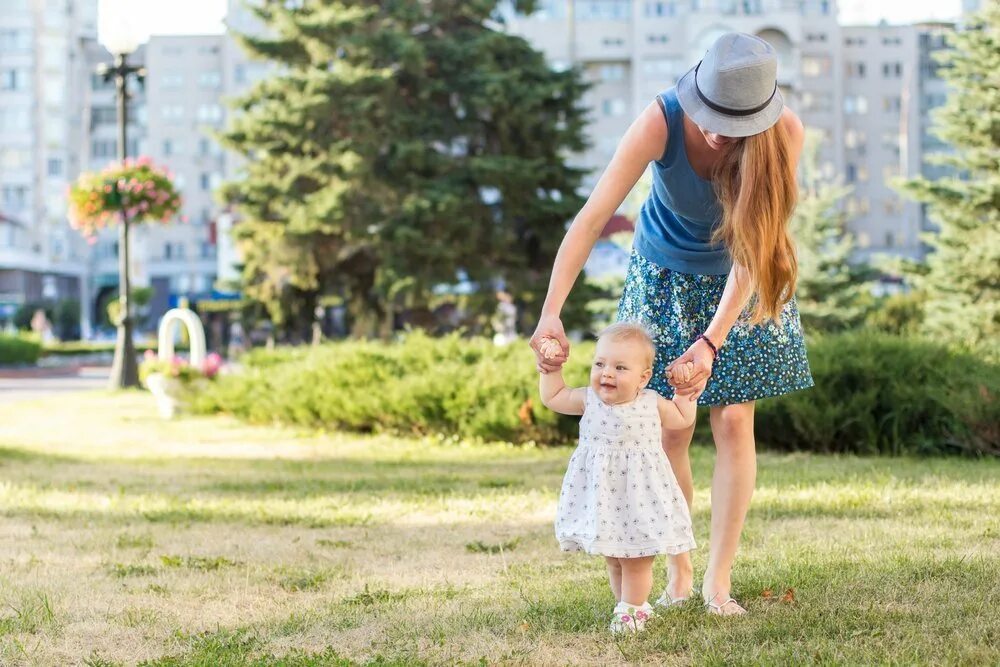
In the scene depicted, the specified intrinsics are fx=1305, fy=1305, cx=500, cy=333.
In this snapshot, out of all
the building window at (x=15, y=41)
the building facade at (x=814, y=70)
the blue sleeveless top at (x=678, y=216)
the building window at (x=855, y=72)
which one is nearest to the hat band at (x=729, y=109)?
the blue sleeveless top at (x=678, y=216)

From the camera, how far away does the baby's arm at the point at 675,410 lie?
3.95 m

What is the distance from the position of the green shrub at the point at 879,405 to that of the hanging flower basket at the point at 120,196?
12.8m

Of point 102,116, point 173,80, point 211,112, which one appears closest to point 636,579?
point 211,112

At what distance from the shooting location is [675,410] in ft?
13.0

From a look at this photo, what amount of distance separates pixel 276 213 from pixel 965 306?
12588mm

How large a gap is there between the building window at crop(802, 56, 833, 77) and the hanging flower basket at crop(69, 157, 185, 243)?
63.2 metres

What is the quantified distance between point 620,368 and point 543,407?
7107 millimetres

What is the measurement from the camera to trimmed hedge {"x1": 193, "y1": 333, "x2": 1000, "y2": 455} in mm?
9688

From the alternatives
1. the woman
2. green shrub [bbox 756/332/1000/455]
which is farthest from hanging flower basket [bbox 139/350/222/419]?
the woman

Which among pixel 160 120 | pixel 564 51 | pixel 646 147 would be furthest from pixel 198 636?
pixel 160 120

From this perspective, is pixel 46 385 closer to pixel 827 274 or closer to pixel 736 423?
pixel 827 274

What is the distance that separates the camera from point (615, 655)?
3.61 m

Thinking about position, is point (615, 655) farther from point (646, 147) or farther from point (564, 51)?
point (564, 51)

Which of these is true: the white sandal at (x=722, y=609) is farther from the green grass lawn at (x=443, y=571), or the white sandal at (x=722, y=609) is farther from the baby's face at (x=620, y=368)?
the baby's face at (x=620, y=368)
